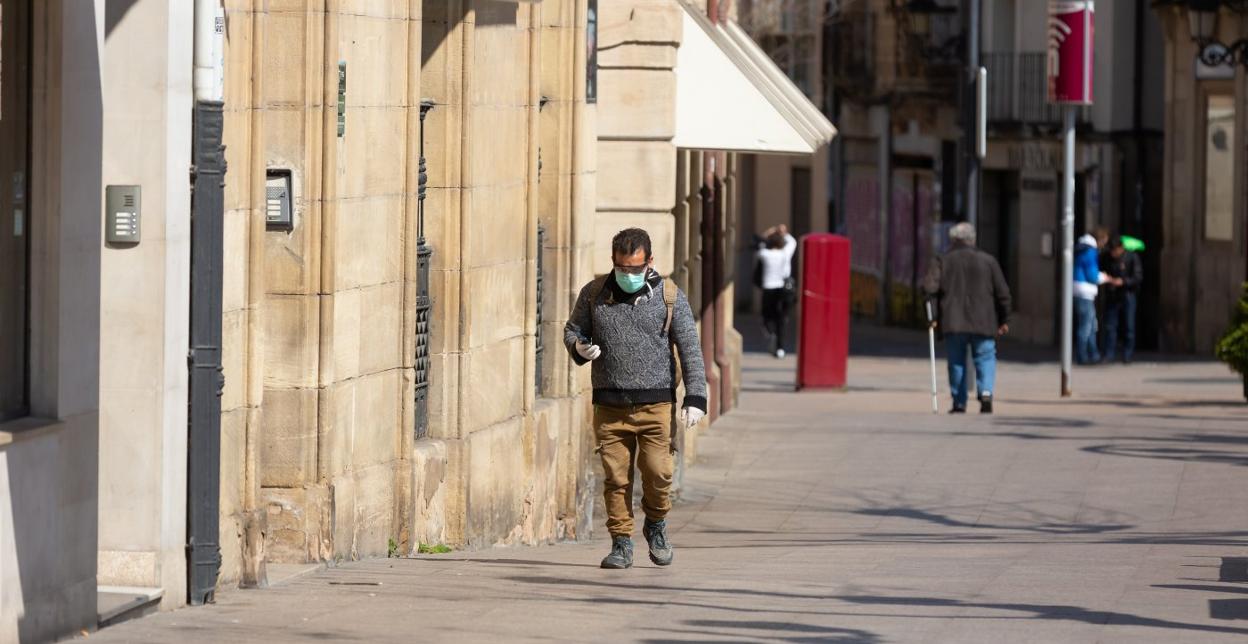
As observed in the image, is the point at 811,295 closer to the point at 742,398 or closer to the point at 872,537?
the point at 742,398

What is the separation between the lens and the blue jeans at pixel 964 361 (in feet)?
69.3

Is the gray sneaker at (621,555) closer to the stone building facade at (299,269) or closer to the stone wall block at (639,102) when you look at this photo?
the stone building facade at (299,269)

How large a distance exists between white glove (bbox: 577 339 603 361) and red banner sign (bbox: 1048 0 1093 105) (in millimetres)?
14229

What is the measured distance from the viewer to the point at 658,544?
11.1 meters

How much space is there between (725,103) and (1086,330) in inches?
595

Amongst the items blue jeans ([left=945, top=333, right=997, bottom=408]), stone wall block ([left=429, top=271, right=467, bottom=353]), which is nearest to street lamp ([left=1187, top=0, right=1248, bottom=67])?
blue jeans ([left=945, top=333, right=997, bottom=408])

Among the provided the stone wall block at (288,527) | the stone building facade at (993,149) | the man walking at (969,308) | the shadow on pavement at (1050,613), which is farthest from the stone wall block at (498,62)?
the stone building facade at (993,149)

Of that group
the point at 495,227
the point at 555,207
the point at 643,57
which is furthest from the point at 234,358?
the point at 643,57

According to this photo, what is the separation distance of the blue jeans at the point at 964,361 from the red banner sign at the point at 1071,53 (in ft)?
13.0

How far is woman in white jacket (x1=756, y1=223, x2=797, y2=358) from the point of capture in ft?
107

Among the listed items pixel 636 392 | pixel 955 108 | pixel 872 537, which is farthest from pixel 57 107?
pixel 955 108

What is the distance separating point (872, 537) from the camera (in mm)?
13688

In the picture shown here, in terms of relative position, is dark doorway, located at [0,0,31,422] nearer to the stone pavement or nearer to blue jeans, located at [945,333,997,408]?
the stone pavement

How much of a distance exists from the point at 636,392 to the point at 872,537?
3255 mm
